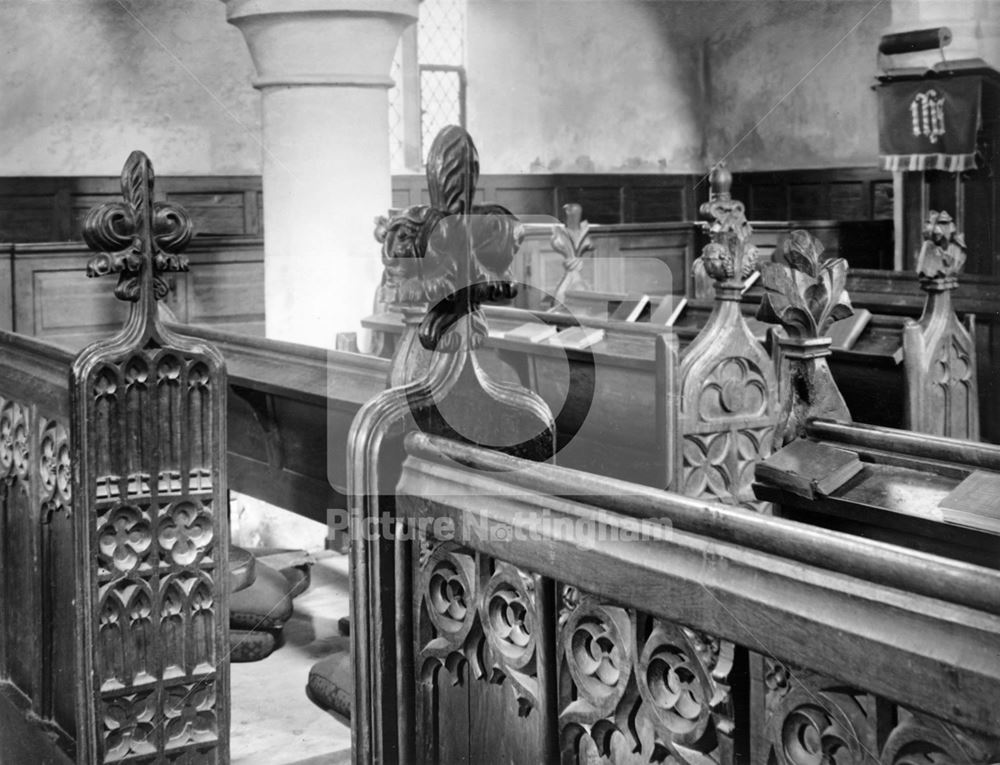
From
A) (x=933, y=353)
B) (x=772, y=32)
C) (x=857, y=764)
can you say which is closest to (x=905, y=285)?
(x=933, y=353)

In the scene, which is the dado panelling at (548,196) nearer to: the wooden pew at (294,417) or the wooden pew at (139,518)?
the wooden pew at (294,417)

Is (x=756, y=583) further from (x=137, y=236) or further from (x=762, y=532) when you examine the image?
(x=137, y=236)

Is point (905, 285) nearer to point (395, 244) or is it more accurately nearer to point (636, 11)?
point (395, 244)

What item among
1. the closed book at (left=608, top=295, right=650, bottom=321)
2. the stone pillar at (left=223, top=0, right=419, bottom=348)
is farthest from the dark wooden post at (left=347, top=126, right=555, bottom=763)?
the stone pillar at (left=223, top=0, right=419, bottom=348)

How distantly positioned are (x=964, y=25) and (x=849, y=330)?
4.72 metres

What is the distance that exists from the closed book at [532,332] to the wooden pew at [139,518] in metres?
2.10

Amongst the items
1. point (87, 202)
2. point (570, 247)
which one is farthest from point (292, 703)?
point (87, 202)

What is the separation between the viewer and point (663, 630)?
1163mm

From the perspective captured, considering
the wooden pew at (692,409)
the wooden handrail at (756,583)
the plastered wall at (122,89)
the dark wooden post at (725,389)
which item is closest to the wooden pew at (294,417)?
the wooden pew at (692,409)

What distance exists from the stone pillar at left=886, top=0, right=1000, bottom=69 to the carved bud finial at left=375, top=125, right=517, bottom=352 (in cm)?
725

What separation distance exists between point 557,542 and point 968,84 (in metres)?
7.24

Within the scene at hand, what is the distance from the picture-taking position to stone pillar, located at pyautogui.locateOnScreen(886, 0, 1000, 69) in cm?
798

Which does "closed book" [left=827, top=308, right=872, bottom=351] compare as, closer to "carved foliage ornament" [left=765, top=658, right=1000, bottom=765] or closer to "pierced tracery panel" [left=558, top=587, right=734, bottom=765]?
"pierced tracery panel" [left=558, top=587, right=734, bottom=765]

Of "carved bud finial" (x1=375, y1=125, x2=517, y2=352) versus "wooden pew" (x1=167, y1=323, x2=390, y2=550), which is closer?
"carved bud finial" (x1=375, y1=125, x2=517, y2=352)
